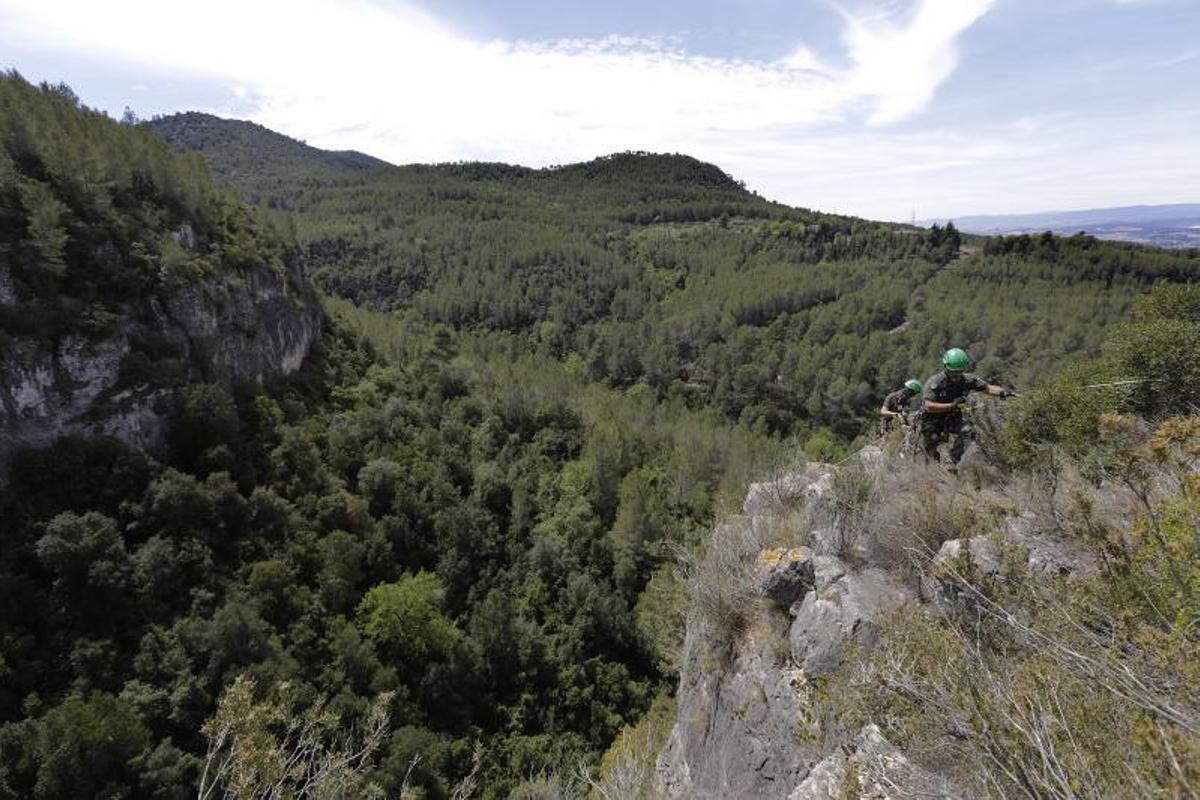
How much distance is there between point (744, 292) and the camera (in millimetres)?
95375

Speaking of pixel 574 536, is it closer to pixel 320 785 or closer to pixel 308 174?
pixel 320 785

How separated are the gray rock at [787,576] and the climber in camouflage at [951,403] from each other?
3752 mm

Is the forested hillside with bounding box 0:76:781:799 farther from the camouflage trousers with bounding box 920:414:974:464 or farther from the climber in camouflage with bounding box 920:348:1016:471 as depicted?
the climber in camouflage with bounding box 920:348:1016:471

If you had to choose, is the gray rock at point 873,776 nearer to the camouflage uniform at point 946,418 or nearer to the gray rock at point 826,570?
the gray rock at point 826,570

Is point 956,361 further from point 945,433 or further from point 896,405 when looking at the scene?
point 896,405

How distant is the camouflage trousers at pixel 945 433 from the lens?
11070mm

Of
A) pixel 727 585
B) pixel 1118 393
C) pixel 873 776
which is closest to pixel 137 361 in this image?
pixel 727 585

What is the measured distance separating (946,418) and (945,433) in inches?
11.7

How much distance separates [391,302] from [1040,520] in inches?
4158

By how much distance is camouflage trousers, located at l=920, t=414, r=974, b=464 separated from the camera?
11.1 m

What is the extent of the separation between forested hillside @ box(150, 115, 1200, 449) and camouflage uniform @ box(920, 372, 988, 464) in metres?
54.6

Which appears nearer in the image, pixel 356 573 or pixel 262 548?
pixel 262 548


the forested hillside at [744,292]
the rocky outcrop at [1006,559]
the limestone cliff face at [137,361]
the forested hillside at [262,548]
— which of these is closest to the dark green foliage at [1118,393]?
the rocky outcrop at [1006,559]

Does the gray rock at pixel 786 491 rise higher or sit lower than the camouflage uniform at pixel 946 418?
lower
